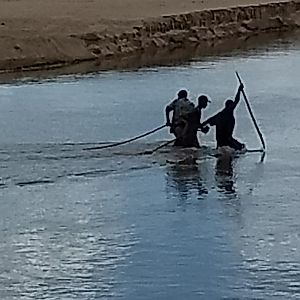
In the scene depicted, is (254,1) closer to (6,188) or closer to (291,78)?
(291,78)

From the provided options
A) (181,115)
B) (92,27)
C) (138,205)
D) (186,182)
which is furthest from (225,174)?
(92,27)

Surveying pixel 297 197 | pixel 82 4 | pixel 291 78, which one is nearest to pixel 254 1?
pixel 82 4

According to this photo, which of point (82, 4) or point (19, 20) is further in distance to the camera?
point (82, 4)

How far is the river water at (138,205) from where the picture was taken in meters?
12.2

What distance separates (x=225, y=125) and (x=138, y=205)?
4637 millimetres

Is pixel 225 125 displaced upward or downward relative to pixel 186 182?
upward

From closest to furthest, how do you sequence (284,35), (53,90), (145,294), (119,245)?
(145,294), (119,245), (53,90), (284,35)

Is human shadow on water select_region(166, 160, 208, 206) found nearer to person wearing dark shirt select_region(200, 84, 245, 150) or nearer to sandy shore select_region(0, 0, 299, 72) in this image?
person wearing dark shirt select_region(200, 84, 245, 150)

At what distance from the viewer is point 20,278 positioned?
1220 centimetres

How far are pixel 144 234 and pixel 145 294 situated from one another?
105 inches

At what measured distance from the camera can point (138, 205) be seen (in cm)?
1605

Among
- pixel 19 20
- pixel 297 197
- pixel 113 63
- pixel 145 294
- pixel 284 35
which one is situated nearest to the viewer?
pixel 145 294

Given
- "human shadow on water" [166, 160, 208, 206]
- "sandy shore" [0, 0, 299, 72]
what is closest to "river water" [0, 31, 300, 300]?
"human shadow on water" [166, 160, 208, 206]

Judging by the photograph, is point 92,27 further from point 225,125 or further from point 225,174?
point 225,174
